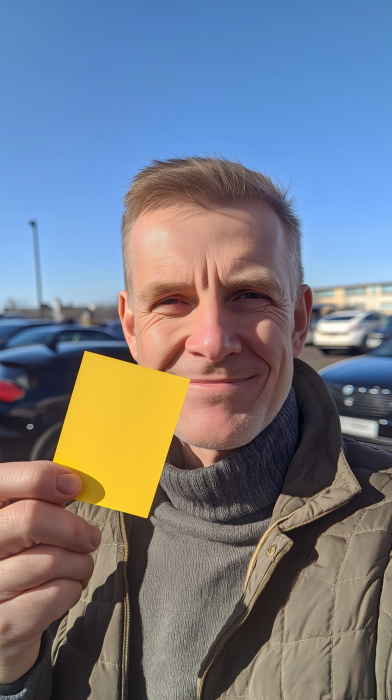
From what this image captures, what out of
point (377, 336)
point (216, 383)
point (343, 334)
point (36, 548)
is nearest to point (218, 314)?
point (216, 383)

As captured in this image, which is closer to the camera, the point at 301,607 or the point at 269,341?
the point at 301,607

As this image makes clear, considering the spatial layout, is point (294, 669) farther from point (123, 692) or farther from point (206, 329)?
point (206, 329)

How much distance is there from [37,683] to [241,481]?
72 cm

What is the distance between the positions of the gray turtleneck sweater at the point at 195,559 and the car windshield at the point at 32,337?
6449mm

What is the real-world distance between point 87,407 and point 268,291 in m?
0.58

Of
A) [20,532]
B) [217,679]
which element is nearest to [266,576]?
[217,679]

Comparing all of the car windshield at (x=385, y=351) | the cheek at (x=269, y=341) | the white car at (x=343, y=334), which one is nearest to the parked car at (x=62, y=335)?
the car windshield at (x=385, y=351)

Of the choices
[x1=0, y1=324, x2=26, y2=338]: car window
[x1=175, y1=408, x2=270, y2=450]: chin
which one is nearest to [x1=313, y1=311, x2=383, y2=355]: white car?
[x1=0, y1=324, x2=26, y2=338]: car window

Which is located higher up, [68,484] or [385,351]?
[68,484]

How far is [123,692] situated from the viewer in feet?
3.57

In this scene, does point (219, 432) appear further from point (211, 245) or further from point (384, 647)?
point (384, 647)

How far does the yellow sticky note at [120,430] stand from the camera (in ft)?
3.02

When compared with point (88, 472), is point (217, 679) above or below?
below

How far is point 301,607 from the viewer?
1025mm
